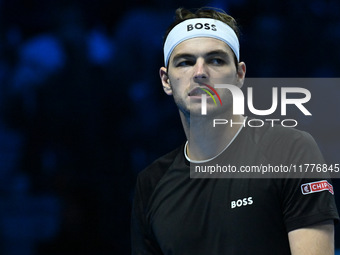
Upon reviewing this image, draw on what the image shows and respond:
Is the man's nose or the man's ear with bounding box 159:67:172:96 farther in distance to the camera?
the man's ear with bounding box 159:67:172:96

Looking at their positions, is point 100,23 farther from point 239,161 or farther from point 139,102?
point 239,161

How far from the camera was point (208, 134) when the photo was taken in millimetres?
3012

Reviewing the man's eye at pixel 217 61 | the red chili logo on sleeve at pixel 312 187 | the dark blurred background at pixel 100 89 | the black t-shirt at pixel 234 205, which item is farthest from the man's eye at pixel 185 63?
the dark blurred background at pixel 100 89

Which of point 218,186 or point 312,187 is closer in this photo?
point 312,187

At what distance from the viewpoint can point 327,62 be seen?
5.84m

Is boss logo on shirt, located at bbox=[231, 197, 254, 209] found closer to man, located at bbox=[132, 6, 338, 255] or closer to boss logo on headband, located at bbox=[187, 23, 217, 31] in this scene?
man, located at bbox=[132, 6, 338, 255]

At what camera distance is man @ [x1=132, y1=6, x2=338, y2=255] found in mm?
2549

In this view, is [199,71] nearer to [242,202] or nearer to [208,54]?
[208,54]

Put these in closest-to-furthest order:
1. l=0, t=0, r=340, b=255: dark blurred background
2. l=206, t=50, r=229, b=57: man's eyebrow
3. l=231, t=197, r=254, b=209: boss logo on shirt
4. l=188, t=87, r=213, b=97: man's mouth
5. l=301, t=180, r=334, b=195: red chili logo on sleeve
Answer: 1. l=301, t=180, r=334, b=195: red chili logo on sleeve
2. l=231, t=197, r=254, b=209: boss logo on shirt
3. l=188, t=87, r=213, b=97: man's mouth
4. l=206, t=50, r=229, b=57: man's eyebrow
5. l=0, t=0, r=340, b=255: dark blurred background

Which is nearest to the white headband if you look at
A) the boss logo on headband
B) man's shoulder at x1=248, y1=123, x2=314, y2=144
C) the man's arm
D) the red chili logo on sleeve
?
the boss logo on headband

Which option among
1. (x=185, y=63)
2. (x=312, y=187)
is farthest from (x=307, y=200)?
(x=185, y=63)

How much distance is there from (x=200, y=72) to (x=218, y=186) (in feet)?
1.90

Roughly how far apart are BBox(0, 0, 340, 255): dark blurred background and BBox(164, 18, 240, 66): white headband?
2595mm

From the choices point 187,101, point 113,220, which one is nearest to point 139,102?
point 113,220
